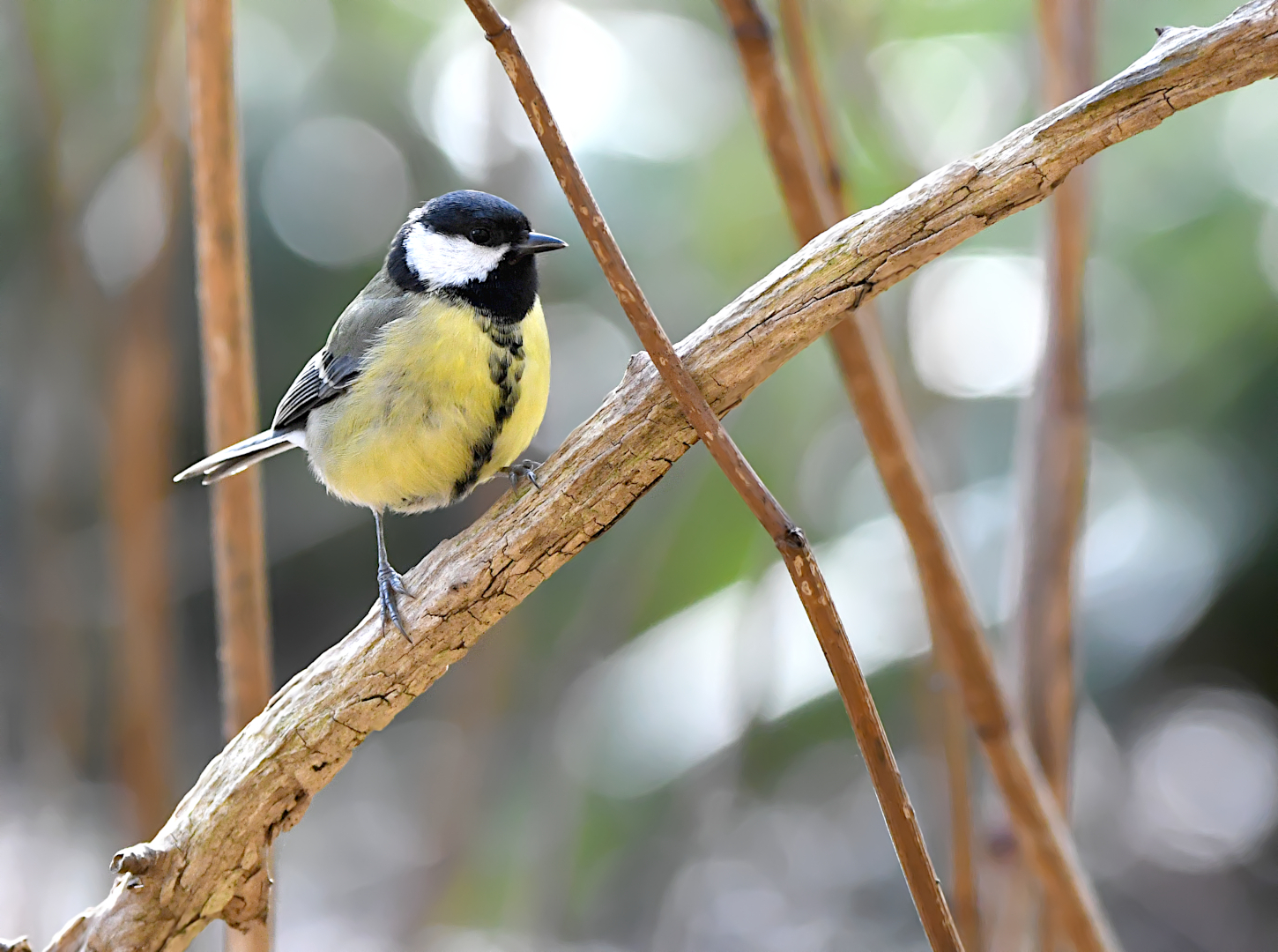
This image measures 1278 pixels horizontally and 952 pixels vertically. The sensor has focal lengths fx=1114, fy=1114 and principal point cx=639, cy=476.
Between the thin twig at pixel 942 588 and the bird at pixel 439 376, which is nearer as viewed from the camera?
the thin twig at pixel 942 588

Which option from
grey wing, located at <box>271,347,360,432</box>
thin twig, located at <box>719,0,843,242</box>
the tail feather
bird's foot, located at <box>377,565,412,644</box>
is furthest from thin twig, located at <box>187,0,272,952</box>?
thin twig, located at <box>719,0,843,242</box>

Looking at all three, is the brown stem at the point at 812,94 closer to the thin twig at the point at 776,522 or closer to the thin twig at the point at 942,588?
the thin twig at the point at 942,588

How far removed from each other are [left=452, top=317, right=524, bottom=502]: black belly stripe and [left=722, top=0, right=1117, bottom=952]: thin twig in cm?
39

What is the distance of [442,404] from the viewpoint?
1.03 m

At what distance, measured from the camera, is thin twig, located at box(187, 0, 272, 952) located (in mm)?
791

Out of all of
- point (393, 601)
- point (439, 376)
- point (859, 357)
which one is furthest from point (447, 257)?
point (859, 357)

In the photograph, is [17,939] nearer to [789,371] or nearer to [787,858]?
[787,858]

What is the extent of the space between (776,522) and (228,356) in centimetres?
54

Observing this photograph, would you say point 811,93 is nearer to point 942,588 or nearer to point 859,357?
point 859,357

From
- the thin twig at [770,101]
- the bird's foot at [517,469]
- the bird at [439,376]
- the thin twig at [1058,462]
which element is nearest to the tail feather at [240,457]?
the bird at [439,376]

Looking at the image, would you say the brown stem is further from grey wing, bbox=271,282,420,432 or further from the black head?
grey wing, bbox=271,282,420,432

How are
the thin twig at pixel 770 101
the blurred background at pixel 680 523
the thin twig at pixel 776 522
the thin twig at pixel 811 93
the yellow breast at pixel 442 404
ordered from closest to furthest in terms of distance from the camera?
the thin twig at pixel 776 522 < the thin twig at pixel 770 101 < the thin twig at pixel 811 93 < the yellow breast at pixel 442 404 < the blurred background at pixel 680 523

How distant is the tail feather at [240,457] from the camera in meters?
0.92

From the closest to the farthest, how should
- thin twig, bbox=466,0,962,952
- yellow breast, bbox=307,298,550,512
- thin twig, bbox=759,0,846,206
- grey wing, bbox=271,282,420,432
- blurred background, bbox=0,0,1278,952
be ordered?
thin twig, bbox=466,0,962,952 < thin twig, bbox=759,0,846,206 < yellow breast, bbox=307,298,550,512 < grey wing, bbox=271,282,420,432 < blurred background, bbox=0,0,1278,952
